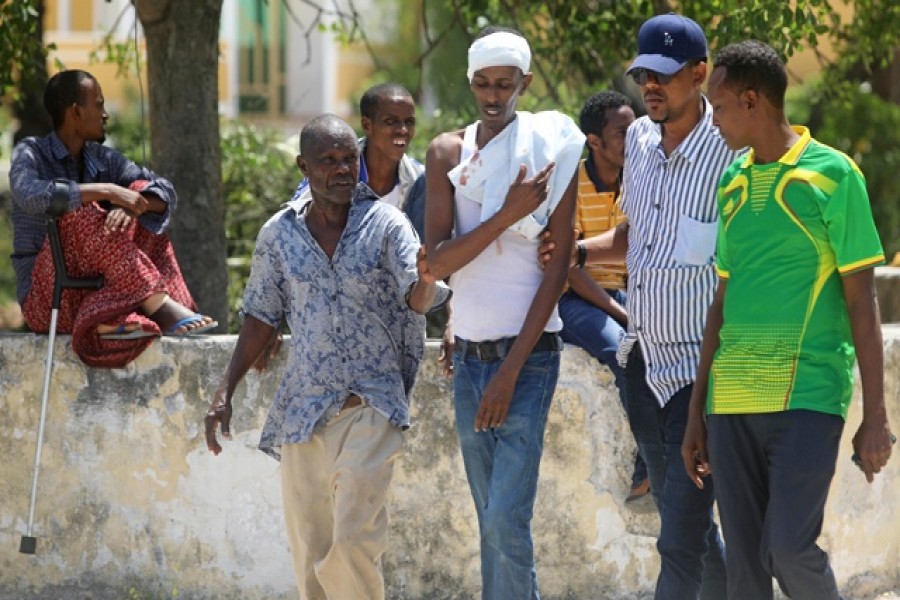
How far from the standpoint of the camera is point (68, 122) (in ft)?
19.3

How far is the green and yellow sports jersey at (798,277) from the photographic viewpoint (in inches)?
148

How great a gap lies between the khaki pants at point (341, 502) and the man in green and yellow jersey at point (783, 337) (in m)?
1.00

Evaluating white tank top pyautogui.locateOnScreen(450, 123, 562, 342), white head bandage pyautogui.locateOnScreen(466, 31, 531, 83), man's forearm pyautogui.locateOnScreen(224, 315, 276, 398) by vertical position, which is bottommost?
man's forearm pyautogui.locateOnScreen(224, 315, 276, 398)

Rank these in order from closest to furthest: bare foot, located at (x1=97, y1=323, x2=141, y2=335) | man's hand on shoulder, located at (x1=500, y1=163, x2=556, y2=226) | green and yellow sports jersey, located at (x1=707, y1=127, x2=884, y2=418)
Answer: green and yellow sports jersey, located at (x1=707, y1=127, x2=884, y2=418)
man's hand on shoulder, located at (x1=500, y1=163, x2=556, y2=226)
bare foot, located at (x1=97, y1=323, x2=141, y2=335)

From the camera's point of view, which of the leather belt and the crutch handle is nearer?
the leather belt

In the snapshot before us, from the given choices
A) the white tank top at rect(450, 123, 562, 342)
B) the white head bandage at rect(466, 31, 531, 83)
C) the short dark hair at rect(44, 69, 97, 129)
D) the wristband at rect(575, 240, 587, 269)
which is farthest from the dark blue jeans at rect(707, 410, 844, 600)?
the short dark hair at rect(44, 69, 97, 129)

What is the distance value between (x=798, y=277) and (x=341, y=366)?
4.49 ft

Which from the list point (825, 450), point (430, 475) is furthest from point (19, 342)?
point (825, 450)

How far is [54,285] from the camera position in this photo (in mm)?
5602

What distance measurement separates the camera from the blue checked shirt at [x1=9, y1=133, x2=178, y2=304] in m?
5.73

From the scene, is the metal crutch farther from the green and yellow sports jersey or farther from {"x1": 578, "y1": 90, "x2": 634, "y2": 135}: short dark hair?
the green and yellow sports jersey

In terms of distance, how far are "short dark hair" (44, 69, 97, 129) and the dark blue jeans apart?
3.11 m

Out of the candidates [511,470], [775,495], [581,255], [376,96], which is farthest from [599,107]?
[775,495]

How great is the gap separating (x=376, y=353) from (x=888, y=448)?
1494 mm
